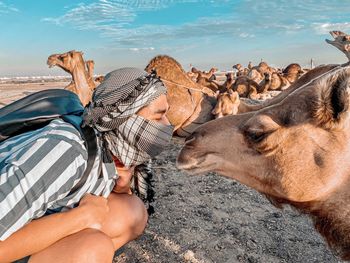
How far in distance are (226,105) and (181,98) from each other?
105 centimetres

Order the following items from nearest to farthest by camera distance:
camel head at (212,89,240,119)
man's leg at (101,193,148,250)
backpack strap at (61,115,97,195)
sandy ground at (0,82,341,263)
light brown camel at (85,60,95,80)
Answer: backpack strap at (61,115,97,195) → man's leg at (101,193,148,250) → sandy ground at (0,82,341,263) → camel head at (212,89,240,119) → light brown camel at (85,60,95,80)

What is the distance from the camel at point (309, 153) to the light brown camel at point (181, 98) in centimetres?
618

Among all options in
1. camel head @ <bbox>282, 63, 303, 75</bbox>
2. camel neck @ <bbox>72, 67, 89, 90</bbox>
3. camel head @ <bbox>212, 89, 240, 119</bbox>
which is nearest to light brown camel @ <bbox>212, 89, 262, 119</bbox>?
camel head @ <bbox>212, 89, 240, 119</bbox>

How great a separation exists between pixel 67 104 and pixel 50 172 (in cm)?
86

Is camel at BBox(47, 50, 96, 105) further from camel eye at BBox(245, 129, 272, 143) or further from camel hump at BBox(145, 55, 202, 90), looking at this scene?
camel eye at BBox(245, 129, 272, 143)

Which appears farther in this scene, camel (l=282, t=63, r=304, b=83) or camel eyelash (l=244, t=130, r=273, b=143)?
camel (l=282, t=63, r=304, b=83)

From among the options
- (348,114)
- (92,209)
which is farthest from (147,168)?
(348,114)

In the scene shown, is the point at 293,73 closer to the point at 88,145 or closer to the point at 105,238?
the point at 105,238

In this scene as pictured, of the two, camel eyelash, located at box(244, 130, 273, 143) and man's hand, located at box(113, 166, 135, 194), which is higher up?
camel eyelash, located at box(244, 130, 273, 143)

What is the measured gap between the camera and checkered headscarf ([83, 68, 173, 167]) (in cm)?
255

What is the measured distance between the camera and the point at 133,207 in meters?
3.46

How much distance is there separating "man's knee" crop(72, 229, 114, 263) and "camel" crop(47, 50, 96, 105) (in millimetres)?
7917

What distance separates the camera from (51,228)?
7.89 feet

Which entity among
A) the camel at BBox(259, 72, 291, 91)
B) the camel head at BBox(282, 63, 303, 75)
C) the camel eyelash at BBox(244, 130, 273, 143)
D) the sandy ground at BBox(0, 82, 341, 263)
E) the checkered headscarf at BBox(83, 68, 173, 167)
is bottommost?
the camel head at BBox(282, 63, 303, 75)
